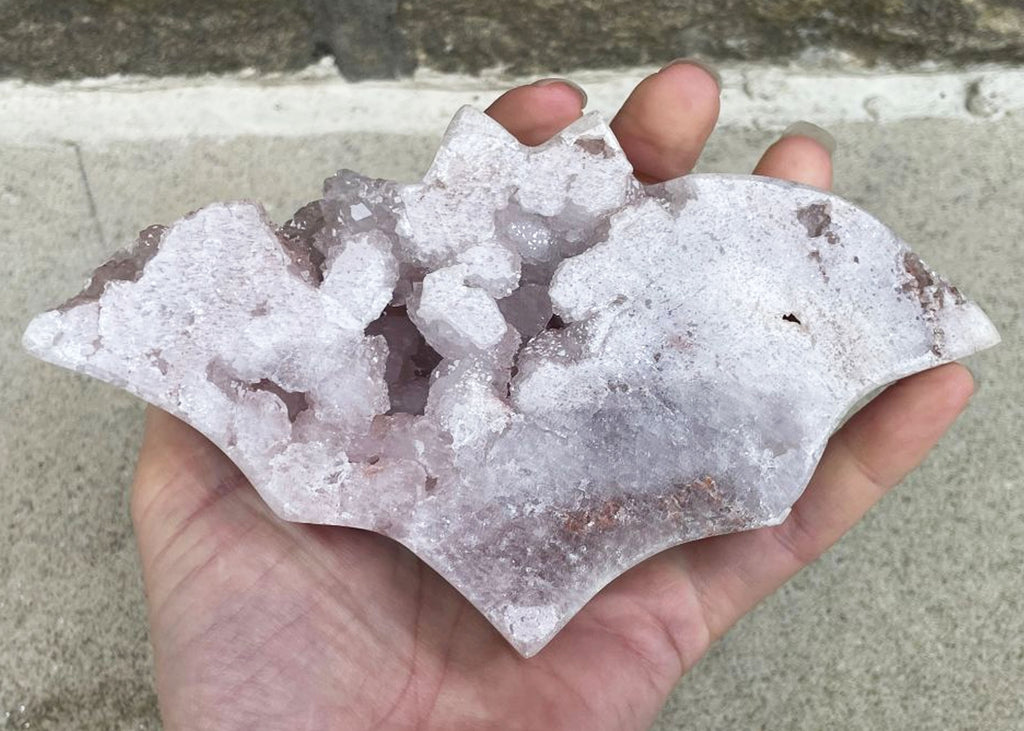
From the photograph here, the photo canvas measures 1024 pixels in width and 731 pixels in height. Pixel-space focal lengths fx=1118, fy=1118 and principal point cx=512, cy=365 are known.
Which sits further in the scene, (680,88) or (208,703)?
(680,88)

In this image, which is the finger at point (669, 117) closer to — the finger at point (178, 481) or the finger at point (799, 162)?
the finger at point (799, 162)

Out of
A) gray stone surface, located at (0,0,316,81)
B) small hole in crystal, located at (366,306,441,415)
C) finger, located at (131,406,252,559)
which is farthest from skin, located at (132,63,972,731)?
gray stone surface, located at (0,0,316,81)

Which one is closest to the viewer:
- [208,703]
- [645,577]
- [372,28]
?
[208,703]

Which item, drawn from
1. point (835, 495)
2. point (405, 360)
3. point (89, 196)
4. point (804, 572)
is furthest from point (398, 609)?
point (89, 196)

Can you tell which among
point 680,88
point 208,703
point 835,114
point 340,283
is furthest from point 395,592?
point 835,114

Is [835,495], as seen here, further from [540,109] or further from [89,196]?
[89,196]

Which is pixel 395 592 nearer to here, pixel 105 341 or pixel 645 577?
pixel 645 577

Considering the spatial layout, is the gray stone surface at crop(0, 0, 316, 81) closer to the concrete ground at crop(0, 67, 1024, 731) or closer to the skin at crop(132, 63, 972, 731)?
the concrete ground at crop(0, 67, 1024, 731)
